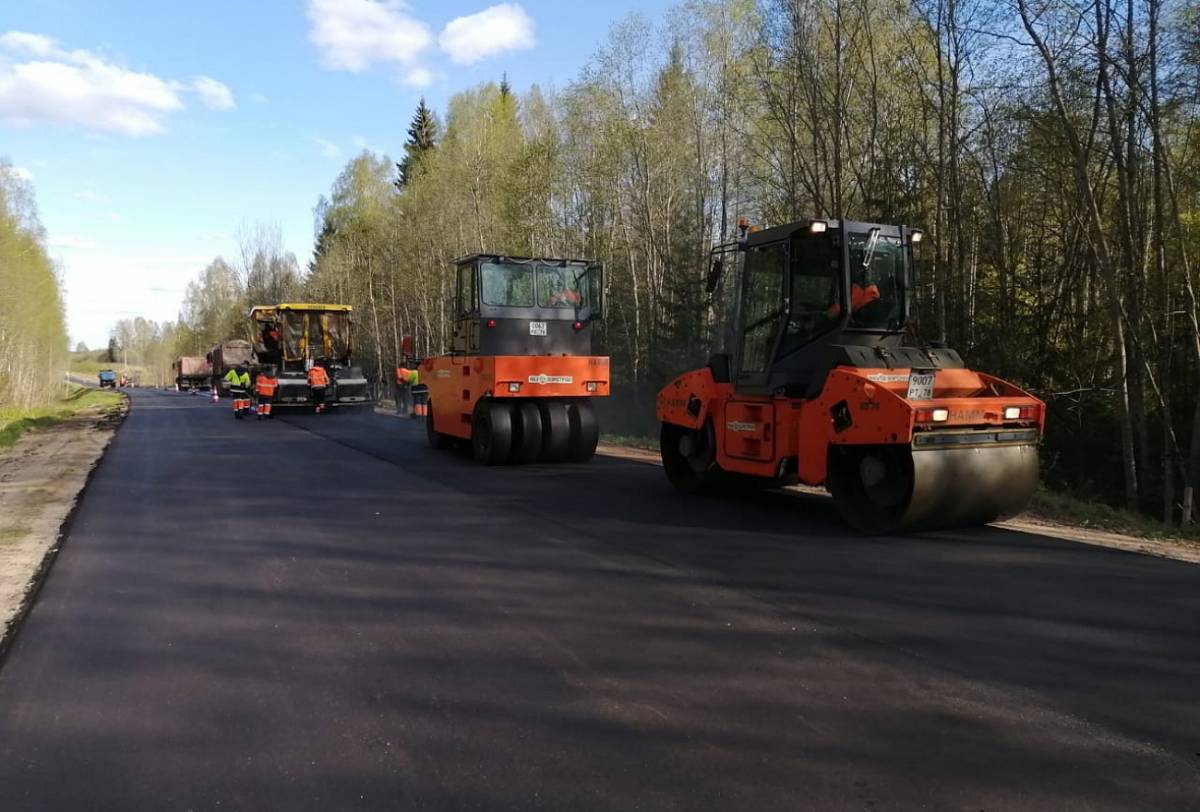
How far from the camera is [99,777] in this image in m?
3.15

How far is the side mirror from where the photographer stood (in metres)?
8.50

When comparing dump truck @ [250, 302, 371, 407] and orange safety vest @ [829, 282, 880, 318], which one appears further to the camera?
dump truck @ [250, 302, 371, 407]

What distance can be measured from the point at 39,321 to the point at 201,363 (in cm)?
1437

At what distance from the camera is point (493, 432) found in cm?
1191

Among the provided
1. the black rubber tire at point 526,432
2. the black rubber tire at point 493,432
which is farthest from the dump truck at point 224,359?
the black rubber tire at point 526,432

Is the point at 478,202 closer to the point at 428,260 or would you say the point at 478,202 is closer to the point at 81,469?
the point at 428,260

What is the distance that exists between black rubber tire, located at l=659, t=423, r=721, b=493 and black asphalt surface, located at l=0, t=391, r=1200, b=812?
1.40 m

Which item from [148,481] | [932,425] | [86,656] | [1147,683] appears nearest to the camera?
[1147,683]

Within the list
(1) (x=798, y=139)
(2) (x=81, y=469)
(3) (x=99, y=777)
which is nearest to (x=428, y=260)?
(1) (x=798, y=139)

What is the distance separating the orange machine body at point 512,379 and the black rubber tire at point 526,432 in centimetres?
22

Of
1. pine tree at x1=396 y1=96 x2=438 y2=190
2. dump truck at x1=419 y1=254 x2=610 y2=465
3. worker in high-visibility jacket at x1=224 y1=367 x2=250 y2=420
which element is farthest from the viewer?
pine tree at x1=396 y1=96 x2=438 y2=190

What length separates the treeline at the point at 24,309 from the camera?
1531 inches

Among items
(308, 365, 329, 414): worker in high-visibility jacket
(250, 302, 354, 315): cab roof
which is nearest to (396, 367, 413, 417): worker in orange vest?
(308, 365, 329, 414): worker in high-visibility jacket

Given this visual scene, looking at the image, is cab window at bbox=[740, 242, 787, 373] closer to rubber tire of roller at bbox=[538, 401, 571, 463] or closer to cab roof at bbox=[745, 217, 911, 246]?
cab roof at bbox=[745, 217, 911, 246]
